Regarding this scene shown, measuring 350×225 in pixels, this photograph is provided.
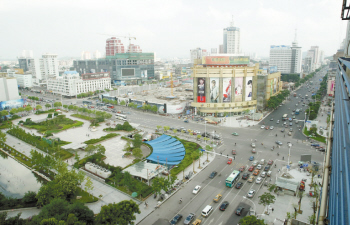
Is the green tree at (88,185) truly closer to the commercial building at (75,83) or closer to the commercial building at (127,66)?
the commercial building at (75,83)

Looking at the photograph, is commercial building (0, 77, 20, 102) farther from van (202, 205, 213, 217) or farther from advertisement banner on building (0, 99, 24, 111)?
van (202, 205, 213, 217)

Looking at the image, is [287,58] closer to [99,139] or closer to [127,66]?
[127,66]

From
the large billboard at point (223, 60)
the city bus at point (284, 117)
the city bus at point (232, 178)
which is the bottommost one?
the city bus at point (232, 178)

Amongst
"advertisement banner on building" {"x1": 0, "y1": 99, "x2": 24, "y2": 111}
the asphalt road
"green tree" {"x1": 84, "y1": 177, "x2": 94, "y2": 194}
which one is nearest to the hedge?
the asphalt road

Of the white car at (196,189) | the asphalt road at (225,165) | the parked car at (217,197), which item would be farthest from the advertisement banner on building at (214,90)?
the parked car at (217,197)

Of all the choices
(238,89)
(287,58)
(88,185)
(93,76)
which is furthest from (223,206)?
(287,58)

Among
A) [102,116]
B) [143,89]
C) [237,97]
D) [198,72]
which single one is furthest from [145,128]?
[143,89]

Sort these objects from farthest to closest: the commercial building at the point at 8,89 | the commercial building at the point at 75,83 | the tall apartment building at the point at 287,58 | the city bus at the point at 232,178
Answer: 1. the tall apartment building at the point at 287,58
2. the commercial building at the point at 75,83
3. the commercial building at the point at 8,89
4. the city bus at the point at 232,178
